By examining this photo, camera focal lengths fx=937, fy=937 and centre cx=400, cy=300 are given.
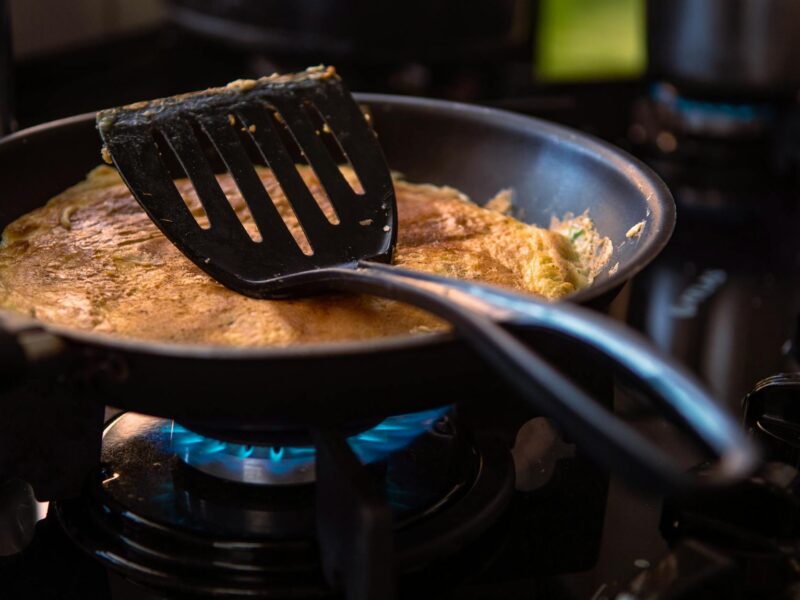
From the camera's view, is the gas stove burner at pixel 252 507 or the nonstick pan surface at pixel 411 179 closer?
the nonstick pan surface at pixel 411 179

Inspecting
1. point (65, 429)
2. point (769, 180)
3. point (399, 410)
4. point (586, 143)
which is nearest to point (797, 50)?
point (769, 180)

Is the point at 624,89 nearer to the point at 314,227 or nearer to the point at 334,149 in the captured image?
the point at 334,149

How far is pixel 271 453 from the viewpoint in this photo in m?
0.82

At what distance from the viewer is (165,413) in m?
0.66

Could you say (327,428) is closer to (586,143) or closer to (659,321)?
(586,143)

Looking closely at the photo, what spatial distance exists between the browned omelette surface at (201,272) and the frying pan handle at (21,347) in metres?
0.21

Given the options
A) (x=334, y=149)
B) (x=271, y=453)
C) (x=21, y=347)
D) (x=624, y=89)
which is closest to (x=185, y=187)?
(x=334, y=149)

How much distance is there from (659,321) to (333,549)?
700mm

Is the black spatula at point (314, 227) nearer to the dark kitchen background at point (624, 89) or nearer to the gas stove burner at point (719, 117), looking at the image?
the dark kitchen background at point (624, 89)

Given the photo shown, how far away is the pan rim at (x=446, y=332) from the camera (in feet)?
1.94

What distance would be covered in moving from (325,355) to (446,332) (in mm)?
86

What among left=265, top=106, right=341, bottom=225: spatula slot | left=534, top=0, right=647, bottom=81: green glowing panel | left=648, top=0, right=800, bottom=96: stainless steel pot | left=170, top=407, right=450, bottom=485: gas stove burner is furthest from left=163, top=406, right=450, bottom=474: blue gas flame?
left=534, top=0, right=647, bottom=81: green glowing panel

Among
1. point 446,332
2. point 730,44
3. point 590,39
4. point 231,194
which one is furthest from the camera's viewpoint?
point 590,39

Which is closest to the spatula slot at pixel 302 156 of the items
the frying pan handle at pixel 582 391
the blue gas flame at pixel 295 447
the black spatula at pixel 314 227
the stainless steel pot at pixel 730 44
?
the black spatula at pixel 314 227
